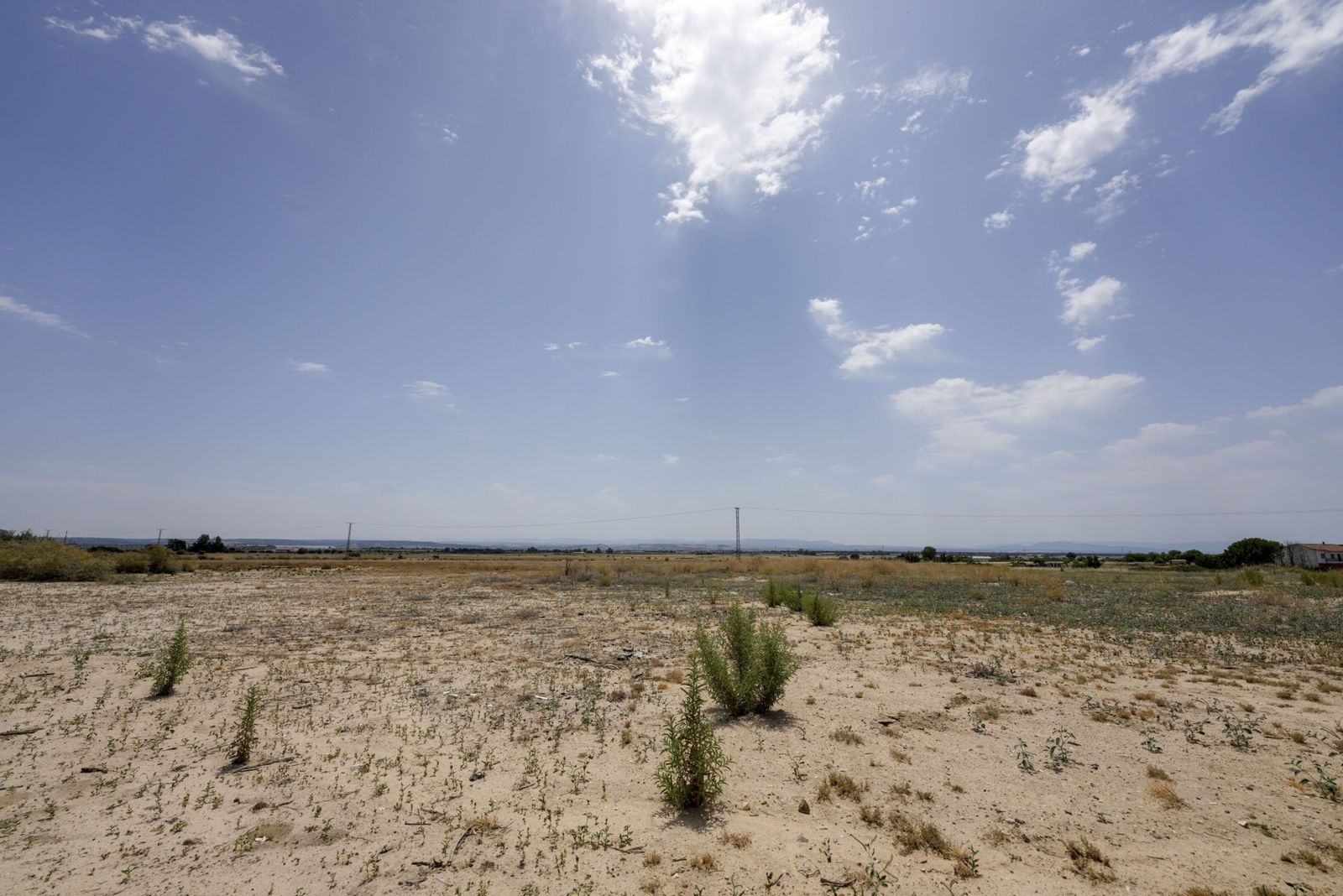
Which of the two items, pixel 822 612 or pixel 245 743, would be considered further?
pixel 822 612

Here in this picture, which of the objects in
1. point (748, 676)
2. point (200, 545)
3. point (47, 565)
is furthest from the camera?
point (200, 545)

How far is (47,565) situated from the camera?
32.9 meters

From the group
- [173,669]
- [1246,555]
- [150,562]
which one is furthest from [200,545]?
[1246,555]

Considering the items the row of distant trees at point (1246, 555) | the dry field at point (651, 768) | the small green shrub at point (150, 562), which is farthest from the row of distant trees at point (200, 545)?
the row of distant trees at point (1246, 555)

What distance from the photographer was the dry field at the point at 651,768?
207 inches

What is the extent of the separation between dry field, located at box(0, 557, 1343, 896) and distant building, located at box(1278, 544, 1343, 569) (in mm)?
78881

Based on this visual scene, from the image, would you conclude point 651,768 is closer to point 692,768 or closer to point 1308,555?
point 692,768

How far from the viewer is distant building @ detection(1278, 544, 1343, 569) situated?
222ft

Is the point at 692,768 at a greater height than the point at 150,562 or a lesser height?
lesser

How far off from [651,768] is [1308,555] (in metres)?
101

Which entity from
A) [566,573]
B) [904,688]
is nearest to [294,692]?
[904,688]

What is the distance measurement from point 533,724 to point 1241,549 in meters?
93.3

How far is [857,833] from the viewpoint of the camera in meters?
5.91

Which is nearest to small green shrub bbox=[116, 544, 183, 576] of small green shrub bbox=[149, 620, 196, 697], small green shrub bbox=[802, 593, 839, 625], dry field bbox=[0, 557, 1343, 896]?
dry field bbox=[0, 557, 1343, 896]
